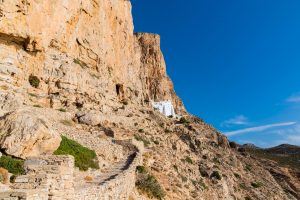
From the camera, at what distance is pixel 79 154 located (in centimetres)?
1875

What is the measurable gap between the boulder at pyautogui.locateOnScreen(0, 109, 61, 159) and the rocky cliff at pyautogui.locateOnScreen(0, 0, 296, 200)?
4 cm

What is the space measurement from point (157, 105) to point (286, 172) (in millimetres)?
32282

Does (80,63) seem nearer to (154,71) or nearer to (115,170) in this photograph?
(115,170)

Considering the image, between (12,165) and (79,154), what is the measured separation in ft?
17.7

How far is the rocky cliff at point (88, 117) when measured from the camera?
15.5m

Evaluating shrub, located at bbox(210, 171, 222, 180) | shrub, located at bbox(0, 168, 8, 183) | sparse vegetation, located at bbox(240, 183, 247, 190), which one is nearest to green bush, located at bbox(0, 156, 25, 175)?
shrub, located at bbox(0, 168, 8, 183)

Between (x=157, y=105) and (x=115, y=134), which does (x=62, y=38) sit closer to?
(x=115, y=134)

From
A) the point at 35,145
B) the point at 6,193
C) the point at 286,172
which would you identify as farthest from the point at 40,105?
the point at 286,172

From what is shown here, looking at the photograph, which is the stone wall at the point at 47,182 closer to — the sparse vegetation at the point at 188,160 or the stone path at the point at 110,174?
the stone path at the point at 110,174

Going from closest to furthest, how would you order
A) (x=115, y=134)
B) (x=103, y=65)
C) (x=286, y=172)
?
1. (x=115, y=134)
2. (x=103, y=65)
3. (x=286, y=172)

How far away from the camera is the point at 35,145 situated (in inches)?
608

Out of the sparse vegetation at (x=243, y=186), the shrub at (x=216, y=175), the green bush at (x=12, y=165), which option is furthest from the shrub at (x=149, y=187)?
the sparse vegetation at (x=243, y=186)

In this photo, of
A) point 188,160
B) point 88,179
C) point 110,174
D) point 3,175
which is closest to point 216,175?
point 188,160

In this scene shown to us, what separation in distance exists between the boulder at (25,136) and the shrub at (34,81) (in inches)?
569
